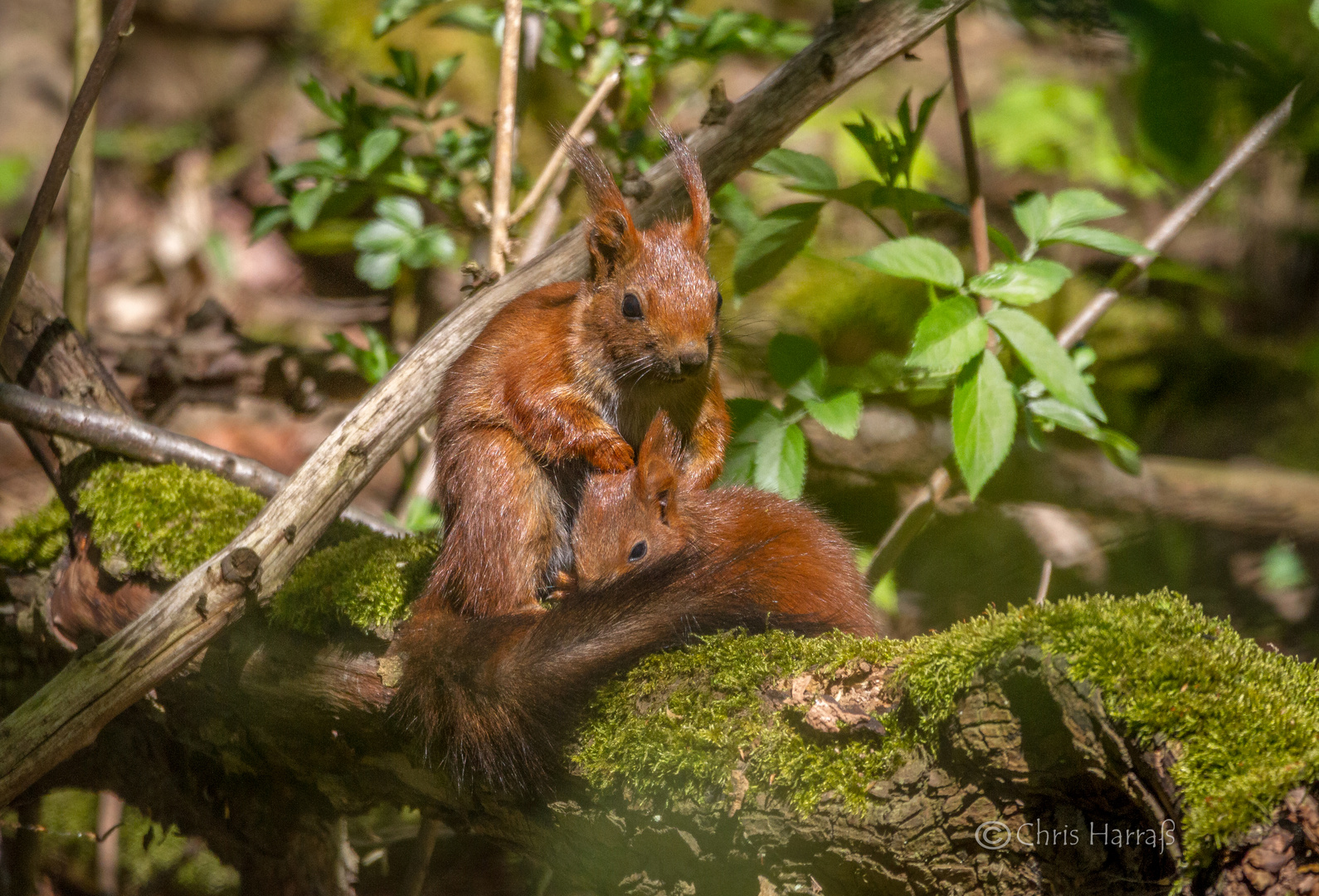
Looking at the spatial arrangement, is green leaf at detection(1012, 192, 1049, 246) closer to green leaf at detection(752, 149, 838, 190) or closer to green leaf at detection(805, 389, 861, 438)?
green leaf at detection(752, 149, 838, 190)

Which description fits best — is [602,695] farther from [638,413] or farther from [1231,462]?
[1231,462]

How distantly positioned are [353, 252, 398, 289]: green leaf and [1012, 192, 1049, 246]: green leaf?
232 centimetres

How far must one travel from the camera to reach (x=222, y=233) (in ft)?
22.3

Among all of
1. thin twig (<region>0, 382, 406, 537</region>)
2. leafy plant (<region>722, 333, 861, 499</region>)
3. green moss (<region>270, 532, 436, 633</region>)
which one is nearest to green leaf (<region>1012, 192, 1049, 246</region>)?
A: leafy plant (<region>722, 333, 861, 499</region>)

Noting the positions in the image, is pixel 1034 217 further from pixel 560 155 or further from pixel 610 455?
pixel 560 155

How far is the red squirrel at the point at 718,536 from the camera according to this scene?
2328 millimetres

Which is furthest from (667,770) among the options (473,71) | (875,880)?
(473,71)

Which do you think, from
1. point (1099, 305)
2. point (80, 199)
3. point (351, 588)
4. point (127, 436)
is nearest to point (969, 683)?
point (351, 588)

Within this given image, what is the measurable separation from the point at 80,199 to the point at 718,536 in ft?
8.66

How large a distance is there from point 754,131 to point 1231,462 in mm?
4543

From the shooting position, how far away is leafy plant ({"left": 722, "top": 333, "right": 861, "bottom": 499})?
2.88m

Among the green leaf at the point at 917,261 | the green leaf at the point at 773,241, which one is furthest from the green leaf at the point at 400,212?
the green leaf at the point at 917,261

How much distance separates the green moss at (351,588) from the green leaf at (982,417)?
5.24ft

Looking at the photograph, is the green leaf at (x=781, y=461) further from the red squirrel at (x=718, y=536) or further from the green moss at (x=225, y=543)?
the green moss at (x=225, y=543)
